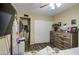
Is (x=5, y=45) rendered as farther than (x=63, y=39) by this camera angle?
No

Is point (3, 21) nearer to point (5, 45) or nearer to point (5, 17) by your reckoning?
point (5, 17)

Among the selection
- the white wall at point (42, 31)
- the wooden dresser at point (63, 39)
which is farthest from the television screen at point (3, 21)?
the wooden dresser at point (63, 39)

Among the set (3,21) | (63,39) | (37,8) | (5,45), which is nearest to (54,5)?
(37,8)

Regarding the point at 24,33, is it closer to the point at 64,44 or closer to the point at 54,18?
the point at 54,18

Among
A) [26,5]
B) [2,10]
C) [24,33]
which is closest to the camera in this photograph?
[2,10]

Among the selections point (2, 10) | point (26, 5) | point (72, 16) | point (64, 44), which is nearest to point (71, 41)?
point (64, 44)

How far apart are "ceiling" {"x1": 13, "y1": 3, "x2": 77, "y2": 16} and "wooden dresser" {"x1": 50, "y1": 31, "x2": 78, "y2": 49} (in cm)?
27

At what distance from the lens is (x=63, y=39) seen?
51.3 inches

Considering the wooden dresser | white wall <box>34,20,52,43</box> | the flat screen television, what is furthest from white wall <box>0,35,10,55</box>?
the wooden dresser

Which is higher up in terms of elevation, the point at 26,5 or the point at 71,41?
the point at 26,5

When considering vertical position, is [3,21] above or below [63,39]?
above

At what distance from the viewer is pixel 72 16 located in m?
1.23

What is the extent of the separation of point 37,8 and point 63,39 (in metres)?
0.53
